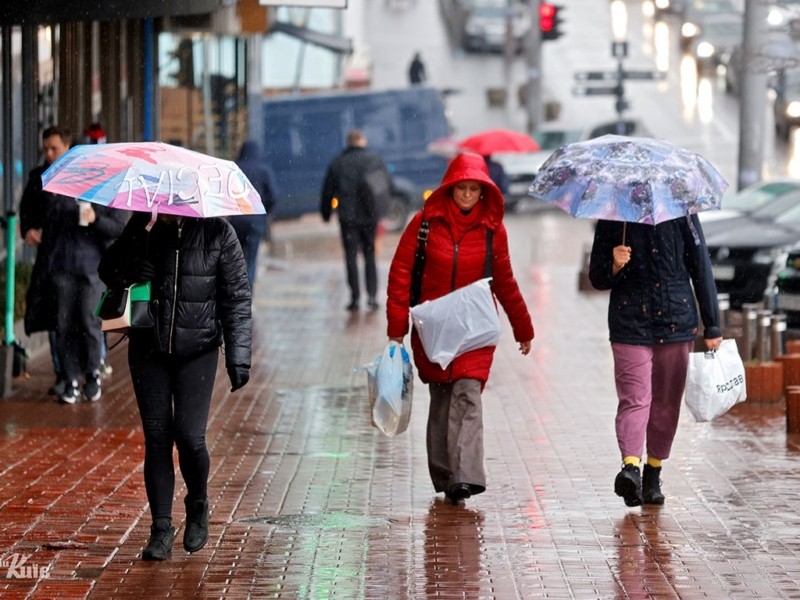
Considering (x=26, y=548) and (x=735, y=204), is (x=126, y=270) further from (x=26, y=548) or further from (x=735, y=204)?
(x=735, y=204)

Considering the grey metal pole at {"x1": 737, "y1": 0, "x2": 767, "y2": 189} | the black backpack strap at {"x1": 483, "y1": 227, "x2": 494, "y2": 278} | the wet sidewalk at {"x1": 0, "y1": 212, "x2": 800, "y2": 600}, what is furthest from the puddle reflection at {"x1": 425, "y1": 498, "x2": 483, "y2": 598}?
the grey metal pole at {"x1": 737, "y1": 0, "x2": 767, "y2": 189}

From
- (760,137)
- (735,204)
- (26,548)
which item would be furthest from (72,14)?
(760,137)

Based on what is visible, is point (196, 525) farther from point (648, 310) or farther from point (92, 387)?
point (92, 387)

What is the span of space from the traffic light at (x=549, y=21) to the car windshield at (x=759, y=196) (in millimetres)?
15384

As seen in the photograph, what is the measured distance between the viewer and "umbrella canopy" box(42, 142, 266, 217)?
719 centimetres

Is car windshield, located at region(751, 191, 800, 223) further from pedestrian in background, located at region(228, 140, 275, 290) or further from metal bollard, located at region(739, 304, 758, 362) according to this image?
pedestrian in background, located at region(228, 140, 275, 290)

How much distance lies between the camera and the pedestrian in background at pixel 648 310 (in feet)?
28.7

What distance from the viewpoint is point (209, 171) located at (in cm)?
744

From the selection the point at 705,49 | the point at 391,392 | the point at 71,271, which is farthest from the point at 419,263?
the point at 705,49

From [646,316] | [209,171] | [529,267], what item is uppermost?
[209,171]

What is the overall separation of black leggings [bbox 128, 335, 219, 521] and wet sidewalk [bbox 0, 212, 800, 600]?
1.20ft

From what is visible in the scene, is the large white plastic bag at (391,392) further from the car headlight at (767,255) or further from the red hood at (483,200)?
the car headlight at (767,255)

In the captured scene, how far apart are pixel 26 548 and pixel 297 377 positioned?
20.3 ft

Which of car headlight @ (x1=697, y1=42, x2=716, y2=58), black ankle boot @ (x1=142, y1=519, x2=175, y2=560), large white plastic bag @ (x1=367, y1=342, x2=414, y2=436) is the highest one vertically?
car headlight @ (x1=697, y1=42, x2=716, y2=58)
